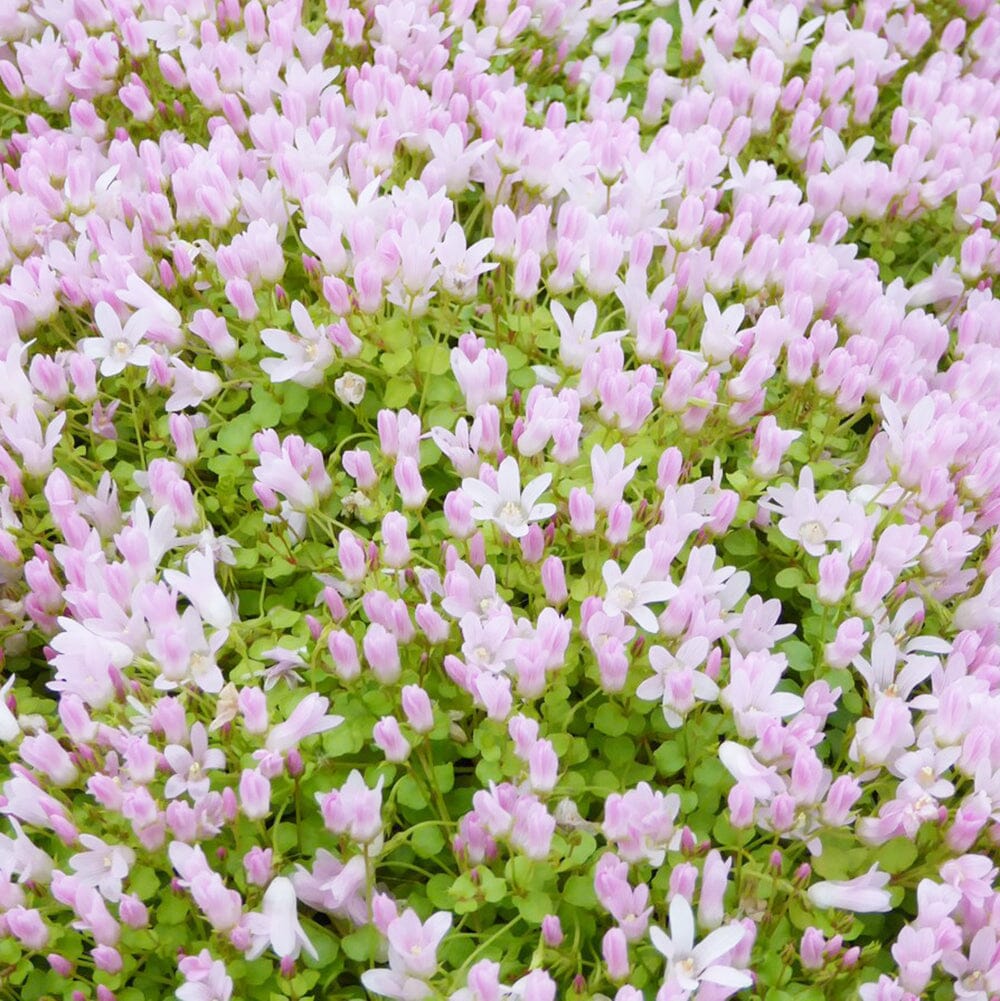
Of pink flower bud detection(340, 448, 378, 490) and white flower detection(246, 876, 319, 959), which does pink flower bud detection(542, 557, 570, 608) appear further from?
white flower detection(246, 876, 319, 959)

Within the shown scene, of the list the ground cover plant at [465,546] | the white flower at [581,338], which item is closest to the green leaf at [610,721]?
the ground cover plant at [465,546]

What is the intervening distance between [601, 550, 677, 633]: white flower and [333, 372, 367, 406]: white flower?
27.9 inches

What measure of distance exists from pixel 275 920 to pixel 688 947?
2.18 ft

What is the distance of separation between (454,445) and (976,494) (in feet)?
3.58

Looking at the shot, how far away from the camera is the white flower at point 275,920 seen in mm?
1849

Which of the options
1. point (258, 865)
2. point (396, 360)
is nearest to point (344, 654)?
point (258, 865)

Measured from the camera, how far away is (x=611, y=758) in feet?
7.11

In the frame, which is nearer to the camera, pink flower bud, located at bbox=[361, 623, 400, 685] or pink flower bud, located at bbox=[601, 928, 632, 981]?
pink flower bud, located at bbox=[601, 928, 632, 981]

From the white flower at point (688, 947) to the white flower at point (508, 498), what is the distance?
704mm

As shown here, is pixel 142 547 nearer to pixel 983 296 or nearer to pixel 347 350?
pixel 347 350

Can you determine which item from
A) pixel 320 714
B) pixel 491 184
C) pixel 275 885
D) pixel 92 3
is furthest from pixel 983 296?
pixel 92 3

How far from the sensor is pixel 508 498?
85.6 inches

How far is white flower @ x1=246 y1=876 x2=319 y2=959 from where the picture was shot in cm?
185

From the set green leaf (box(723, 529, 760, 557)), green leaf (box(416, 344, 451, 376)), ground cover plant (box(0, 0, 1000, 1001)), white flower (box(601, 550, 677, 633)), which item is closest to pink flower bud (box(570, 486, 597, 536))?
ground cover plant (box(0, 0, 1000, 1001))
